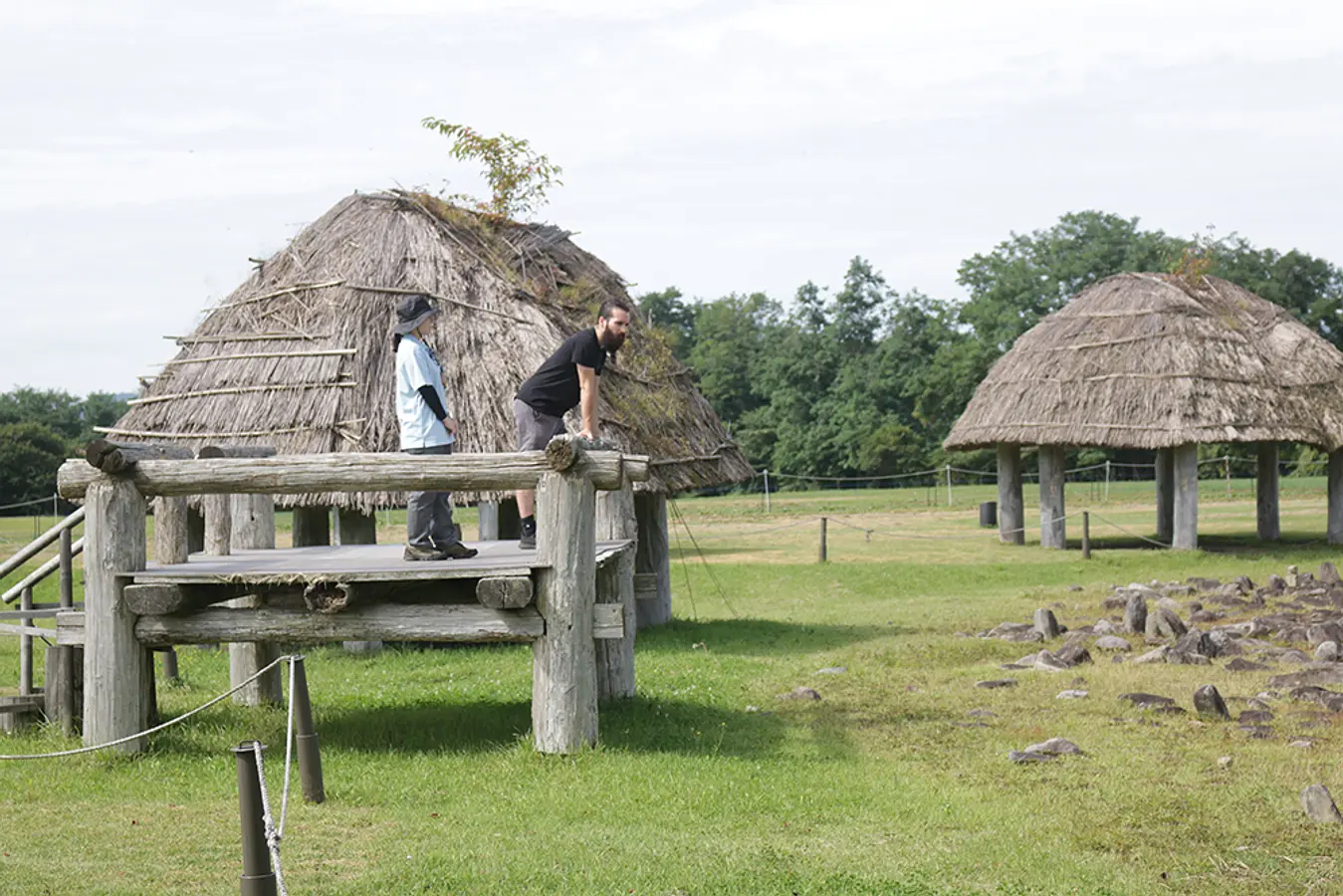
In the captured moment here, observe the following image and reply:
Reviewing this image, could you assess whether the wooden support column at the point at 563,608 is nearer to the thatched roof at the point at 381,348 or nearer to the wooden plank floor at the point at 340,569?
the wooden plank floor at the point at 340,569

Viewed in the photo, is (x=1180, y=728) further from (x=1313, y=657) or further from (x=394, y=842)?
(x=394, y=842)

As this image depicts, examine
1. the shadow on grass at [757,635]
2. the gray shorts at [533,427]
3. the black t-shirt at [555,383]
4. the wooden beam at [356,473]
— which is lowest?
the shadow on grass at [757,635]

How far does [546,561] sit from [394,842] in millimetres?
1978

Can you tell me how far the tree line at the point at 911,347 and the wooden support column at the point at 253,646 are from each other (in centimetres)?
3927

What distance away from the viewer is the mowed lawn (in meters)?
6.25

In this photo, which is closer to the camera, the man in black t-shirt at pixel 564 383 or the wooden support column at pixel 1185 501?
the man in black t-shirt at pixel 564 383

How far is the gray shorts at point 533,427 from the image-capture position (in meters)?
9.77

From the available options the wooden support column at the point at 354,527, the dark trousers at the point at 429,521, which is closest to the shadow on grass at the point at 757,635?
the wooden support column at the point at 354,527

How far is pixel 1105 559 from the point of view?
23438mm

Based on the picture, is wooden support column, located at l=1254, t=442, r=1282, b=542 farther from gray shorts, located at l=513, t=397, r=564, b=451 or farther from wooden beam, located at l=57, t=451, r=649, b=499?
wooden beam, located at l=57, t=451, r=649, b=499

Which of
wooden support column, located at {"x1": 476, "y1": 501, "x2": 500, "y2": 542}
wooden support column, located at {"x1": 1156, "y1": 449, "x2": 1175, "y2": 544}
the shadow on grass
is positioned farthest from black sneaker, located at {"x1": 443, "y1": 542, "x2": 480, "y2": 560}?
wooden support column, located at {"x1": 1156, "y1": 449, "x2": 1175, "y2": 544}

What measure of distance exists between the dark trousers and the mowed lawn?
121 centimetres

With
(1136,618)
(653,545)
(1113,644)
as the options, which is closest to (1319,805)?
(1113,644)

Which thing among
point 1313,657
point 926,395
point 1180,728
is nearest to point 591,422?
point 1180,728
